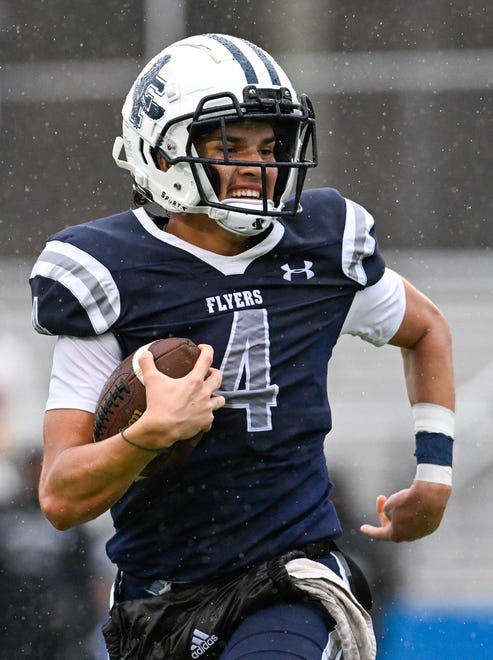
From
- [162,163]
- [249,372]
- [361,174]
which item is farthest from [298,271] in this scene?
[361,174]

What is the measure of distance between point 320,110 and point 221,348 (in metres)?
7.28

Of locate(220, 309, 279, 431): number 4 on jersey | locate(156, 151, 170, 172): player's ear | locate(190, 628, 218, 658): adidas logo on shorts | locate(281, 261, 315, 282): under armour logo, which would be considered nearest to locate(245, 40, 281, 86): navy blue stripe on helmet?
locate(156, 151, 170, 172): player's ear

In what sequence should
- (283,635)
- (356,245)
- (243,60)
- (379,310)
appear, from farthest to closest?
(379,310)
(356,245)
(243,60)
(283,635)

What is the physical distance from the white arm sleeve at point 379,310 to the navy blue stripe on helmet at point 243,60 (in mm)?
571

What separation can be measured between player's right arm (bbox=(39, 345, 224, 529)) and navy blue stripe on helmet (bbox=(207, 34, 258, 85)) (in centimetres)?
64

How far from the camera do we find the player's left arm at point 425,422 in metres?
3.21

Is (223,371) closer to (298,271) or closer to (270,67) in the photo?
(298,271)

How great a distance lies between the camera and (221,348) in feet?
9.43

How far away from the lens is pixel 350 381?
861 cm

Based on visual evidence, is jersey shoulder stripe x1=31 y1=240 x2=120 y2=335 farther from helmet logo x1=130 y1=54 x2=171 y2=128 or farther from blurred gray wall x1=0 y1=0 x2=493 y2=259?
blurred gray wall x1=0 y1=0 x2=493 y2=259

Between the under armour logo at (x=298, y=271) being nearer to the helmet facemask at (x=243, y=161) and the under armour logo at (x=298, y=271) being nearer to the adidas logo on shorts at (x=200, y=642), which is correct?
the helmet facemask at (x=243, y=161)

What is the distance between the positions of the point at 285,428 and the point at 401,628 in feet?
11.7

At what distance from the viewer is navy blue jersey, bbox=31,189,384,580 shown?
285cm

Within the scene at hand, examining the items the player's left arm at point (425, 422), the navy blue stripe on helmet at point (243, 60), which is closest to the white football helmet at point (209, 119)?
the navy blue stripe on helmet at point (243, 60)
